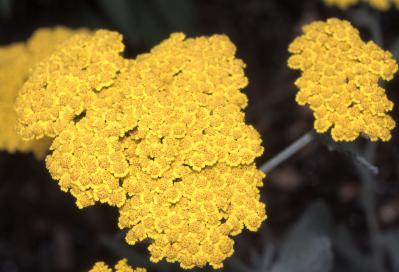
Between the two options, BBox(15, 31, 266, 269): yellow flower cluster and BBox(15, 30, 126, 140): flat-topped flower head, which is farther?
BBox(15, 30, 126, 140): flat-topped flower head

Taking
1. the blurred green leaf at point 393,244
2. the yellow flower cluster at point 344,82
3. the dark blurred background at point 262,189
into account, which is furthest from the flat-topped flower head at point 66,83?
the blurred green leaf at point 393,244

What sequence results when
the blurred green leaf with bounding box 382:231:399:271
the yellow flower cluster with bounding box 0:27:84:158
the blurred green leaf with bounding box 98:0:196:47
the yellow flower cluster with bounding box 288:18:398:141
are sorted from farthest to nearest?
the blurred green leaf with bounding box 98:0:196:47
the blurred green leaf with bounding box 382:231:399:271
the yellow flower cluster with bounding box 0:27:84:158
the yellow flower cluster with bounding box 288:18:398:141

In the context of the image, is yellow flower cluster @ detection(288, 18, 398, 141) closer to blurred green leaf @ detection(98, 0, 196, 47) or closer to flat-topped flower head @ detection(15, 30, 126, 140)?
flat-topped flower head @ detection(15, 30, 126, 140)

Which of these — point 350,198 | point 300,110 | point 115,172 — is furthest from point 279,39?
point 115,172

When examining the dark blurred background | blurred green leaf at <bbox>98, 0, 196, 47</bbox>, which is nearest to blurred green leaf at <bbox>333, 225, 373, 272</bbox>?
the dark blurred background

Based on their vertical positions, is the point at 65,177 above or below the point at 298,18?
below

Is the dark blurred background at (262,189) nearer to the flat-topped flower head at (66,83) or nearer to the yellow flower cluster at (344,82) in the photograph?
the flat-topped flower head at (66,83)

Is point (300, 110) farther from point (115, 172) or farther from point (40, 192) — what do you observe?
point (115, 172)
